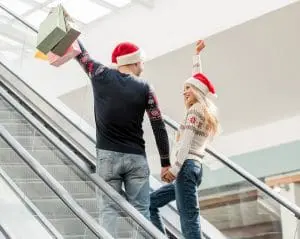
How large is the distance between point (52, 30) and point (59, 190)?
121 cm

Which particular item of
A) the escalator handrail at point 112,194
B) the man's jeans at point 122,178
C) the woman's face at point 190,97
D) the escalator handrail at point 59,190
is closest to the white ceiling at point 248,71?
the escalator handrail at point 112,194

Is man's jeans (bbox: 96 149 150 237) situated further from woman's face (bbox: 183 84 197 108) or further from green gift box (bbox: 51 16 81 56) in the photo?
green gift box (bbox: 51 16 81 56)

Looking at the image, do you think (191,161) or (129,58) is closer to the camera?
(191,161)

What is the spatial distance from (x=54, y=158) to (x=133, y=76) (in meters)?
1.01

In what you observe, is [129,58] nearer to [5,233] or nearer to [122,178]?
[122,178]

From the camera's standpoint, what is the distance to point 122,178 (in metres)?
4.59

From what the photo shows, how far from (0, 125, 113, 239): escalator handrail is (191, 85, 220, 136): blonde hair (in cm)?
115

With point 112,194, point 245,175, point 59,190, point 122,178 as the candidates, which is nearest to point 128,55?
point 122,178

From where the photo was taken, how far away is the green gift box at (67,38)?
4625 mm

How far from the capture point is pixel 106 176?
4.55 metres

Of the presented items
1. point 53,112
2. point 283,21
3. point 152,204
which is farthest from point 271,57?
point 152,204

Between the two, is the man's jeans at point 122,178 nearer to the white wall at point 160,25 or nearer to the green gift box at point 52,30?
the green gift box at point 52,30

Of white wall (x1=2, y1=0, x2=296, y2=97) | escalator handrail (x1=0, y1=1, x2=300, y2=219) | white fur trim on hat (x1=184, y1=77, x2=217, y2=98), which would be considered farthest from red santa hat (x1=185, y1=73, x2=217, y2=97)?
white wall (x1=2, y1=0, x2=296, y2=97)

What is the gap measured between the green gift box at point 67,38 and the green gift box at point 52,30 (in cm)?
3
